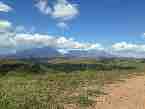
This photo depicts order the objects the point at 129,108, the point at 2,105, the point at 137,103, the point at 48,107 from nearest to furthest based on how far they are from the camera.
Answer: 1. the point at 2,105
2. the point at 48,107
3. the point at 129,108
4. the point at 137,103

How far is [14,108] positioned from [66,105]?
4779mm

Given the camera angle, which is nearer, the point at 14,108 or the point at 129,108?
the point at 14,108

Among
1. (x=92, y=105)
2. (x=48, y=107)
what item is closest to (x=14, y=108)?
(x=48, y=107)

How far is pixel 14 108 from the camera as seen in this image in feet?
53.9

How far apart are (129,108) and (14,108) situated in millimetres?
7998

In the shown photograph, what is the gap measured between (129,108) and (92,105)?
2791 millimetres

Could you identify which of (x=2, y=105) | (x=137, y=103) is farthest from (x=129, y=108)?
(x=2, y=105)

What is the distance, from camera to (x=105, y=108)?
1903 centimetres

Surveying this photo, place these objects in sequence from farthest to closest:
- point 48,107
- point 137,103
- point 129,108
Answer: point 137,103 < point 129,108 < point 48,107

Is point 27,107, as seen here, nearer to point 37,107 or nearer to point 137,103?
point 37,107

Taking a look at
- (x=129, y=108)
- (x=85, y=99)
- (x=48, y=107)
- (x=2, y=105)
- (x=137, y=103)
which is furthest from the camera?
(x=85, y=99)

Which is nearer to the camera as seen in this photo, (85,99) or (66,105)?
(66,105)

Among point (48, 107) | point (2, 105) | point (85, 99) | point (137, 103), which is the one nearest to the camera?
point (2, 105)

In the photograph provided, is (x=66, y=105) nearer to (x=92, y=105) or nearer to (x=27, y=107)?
(x=92, y=105)
